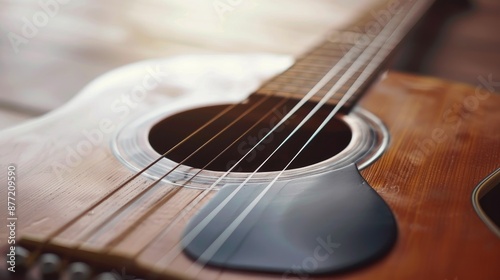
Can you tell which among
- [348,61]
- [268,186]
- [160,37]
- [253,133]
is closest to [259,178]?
[268,186]

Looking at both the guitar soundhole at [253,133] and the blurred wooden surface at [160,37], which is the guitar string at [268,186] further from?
the blurred wooden surface at [160,37]

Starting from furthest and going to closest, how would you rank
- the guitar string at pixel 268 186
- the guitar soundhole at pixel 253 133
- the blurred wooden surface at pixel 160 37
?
the blurred wooden surface at pixel 160 37
the guitar soundhole at pixel 253 133
the guitar string at pixel 268 186

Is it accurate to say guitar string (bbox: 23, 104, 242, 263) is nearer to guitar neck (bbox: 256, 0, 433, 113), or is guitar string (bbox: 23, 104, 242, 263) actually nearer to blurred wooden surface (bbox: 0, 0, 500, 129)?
guitar neck (bbox: 256, 0, 433, 113)

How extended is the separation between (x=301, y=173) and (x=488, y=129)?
0.32 m

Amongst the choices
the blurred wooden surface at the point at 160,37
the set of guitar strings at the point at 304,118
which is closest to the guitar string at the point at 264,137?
the set of guitar strings at the point at 304,118

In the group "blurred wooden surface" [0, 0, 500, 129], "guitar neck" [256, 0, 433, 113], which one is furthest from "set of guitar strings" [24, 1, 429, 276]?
"blurred wooden surface" [0, 0, 500, 129]

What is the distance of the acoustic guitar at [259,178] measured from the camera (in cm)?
46

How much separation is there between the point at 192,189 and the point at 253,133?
190 millimetres

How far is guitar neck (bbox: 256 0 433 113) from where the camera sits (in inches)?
33.0

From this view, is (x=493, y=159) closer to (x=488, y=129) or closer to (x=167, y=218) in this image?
(x=488, y=129)

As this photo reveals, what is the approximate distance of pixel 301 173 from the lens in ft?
2.01

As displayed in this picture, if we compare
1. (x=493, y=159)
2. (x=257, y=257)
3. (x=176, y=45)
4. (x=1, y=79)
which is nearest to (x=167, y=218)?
(x=257, y=257)

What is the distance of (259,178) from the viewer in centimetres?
60

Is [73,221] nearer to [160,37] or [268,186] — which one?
[268,186]
